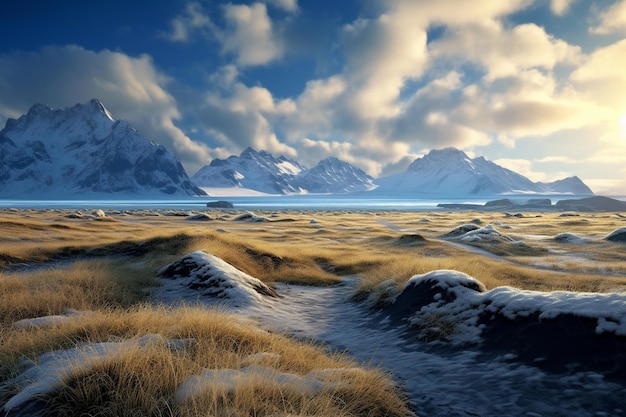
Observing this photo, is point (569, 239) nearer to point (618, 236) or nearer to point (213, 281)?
point (618, 236)

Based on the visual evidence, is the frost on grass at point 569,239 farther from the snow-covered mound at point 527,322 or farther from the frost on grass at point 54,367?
the frost on grass at point 54,367

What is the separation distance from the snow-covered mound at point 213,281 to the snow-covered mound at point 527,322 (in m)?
5.57

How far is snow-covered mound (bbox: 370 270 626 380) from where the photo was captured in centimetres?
715

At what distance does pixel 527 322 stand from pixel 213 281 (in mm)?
11225

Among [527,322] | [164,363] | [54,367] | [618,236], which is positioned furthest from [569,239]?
[54,367]

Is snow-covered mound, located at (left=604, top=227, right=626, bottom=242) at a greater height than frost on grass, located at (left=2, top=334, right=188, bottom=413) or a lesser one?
lesser

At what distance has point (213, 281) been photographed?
1545 cm

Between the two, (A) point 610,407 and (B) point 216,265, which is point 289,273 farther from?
(A) point 610,407

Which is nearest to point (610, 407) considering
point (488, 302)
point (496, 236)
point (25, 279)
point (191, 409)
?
point (488, 302)

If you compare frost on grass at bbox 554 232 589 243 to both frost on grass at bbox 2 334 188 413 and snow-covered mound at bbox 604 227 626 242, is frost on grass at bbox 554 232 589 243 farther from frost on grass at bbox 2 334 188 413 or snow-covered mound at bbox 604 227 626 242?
frost on grass at bbox 2 334 188 413

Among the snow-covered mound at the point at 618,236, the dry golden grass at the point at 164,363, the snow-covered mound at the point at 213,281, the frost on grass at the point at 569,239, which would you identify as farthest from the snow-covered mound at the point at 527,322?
the snow-covered mound at the point at 618,236

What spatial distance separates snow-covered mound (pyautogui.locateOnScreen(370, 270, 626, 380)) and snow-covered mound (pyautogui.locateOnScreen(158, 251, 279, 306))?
18.3 ft

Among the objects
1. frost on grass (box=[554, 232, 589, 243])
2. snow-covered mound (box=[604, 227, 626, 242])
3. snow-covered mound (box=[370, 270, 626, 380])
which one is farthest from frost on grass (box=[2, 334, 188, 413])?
snow-covered mound (box=[604, 227, 626, 242])

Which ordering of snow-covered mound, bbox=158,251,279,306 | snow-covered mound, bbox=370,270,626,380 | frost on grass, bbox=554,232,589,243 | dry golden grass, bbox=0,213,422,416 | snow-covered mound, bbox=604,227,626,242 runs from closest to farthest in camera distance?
1. dry golden grass, bbox=0,213,422,416
2. snow-covered mound, bbox=370,270,626,380
3. snow-covered mound, bbox=158,251,279,306
4. snow-covered mound, bbox=604,227,626,242
5. frost on grass, bbox=554,232,589,243
